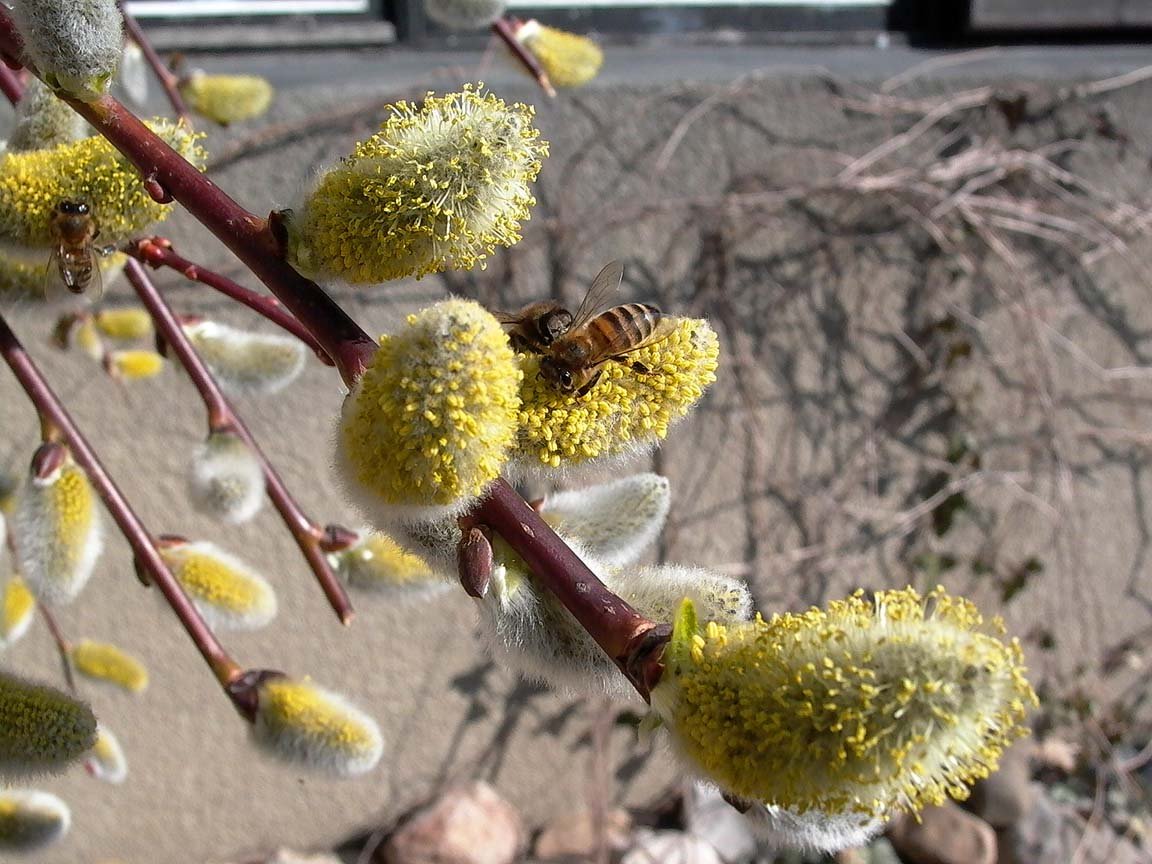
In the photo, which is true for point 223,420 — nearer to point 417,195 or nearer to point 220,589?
point 220,589

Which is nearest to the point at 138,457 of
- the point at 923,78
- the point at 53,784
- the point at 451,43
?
the point at 53,784

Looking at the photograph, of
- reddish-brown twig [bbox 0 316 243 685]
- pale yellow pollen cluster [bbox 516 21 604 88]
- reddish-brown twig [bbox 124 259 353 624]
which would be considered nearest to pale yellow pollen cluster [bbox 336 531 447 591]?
reddish-brown twig [bbox 124 259 353 624]

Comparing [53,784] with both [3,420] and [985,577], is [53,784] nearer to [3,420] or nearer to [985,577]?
[3,420]

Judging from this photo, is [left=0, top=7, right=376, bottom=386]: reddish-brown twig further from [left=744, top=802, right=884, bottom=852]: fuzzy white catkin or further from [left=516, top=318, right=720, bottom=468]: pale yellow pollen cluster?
[left=744, top=802, right=884, bottom=852]: fuzzy white catkin

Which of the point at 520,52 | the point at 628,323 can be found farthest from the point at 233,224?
the point at 520,52

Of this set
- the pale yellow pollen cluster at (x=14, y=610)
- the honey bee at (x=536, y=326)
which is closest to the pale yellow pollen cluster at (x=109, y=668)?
the pale yellow pollen cluster at (x=14, y=610)

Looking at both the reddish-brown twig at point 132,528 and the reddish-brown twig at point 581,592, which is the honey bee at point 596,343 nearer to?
→ the reddish-brown twig at point 581,592
